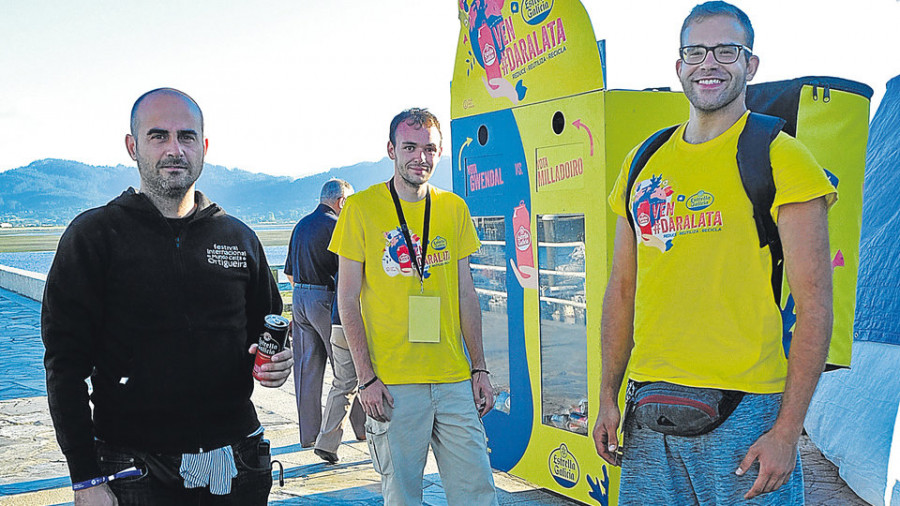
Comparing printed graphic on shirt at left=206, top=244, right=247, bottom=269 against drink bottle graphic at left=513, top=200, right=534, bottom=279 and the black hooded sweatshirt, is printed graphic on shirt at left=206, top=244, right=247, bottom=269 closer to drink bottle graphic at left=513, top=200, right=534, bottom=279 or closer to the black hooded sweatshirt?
the black hooded sweatshirt

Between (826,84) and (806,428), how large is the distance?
2.96 metres

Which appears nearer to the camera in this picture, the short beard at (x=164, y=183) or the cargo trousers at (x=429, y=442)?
the short beard at (x=164, y=183)

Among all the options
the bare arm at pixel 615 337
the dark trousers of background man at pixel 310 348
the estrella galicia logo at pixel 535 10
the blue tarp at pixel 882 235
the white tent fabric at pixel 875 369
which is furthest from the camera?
the dark trousers of background man at pixel 310 348

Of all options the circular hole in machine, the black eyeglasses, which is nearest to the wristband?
the black eyeglasses

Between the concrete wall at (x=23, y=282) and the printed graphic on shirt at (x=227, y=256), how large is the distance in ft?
52.0

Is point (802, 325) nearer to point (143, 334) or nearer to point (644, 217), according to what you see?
point (644, 217)

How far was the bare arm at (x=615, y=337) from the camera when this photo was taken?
259 cm

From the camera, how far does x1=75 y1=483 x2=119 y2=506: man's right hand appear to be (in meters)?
2.31

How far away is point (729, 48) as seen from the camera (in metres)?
2.28

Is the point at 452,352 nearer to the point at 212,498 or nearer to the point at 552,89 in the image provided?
the point at 212,498

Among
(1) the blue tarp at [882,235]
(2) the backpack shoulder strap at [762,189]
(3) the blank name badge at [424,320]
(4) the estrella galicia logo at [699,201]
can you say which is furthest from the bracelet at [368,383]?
(1) the blue tarp at [882,235]

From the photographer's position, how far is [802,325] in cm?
213

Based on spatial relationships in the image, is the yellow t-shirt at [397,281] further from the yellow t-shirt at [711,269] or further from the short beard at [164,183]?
the yellow t-shirt at [711,269]

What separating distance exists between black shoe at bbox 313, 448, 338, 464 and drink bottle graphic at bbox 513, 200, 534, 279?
77.0 inches
